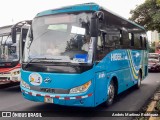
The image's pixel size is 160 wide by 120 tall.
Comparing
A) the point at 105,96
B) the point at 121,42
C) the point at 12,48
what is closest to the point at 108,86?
the point at 105,96

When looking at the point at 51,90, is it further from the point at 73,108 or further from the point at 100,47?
the point at 100,47

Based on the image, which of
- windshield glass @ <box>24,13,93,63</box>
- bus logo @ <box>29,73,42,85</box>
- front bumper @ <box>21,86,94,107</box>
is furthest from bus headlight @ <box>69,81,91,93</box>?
bus logo @ <box>29,73,42,85</box>

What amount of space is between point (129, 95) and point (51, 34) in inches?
200

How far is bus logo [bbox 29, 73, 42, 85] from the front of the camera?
7.18 m

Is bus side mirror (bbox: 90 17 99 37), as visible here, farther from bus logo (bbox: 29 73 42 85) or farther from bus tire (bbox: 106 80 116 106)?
bus tire (bbox: 106 80 116 106)

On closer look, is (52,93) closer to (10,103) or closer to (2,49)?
(10,103)

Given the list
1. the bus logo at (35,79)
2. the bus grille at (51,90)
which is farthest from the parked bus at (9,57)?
the bus grille at (51,90)

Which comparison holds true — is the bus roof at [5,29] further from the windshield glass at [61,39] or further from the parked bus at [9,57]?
the windshield glass at [61,39]

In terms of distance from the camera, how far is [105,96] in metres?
7.82

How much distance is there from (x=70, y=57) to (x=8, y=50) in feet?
18.7

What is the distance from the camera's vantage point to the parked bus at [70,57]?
6.80 meters

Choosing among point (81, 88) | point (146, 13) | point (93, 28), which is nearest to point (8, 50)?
point (81, 88)

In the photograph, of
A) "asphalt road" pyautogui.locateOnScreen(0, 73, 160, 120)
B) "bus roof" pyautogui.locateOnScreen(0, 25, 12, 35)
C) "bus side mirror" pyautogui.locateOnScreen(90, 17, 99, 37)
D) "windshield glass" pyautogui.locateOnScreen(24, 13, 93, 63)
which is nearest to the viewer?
"bus side mirror" pyautogui.locateOnScreen(90, 17, 99, 37)

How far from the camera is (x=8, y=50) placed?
11812 mm
